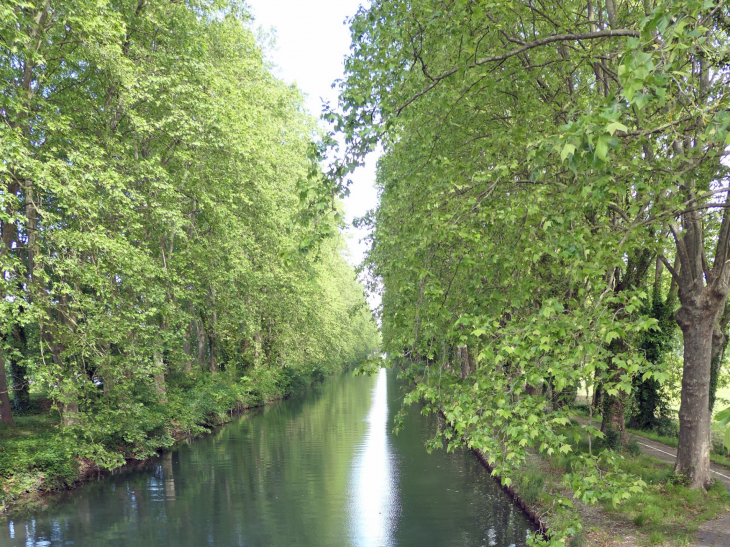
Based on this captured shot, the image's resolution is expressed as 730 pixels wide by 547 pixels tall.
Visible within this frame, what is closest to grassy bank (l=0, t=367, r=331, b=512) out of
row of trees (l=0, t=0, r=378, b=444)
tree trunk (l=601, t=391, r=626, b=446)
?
row of trees (l=0, t=0, r=378, b=444)

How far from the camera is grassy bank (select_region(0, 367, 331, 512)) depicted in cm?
1300

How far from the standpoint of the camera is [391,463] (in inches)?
728

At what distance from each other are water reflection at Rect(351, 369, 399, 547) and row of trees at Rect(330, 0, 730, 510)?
15.3 ft

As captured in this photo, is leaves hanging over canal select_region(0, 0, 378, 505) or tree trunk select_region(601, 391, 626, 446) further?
tree trunk select_region(601, 391, 626, 446)

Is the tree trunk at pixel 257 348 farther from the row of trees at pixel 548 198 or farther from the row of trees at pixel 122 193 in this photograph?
the row of trees at pixel 548 198

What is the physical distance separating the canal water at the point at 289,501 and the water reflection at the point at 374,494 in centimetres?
3

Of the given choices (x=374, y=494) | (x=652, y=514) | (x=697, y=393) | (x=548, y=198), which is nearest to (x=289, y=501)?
(x=374, y=494)

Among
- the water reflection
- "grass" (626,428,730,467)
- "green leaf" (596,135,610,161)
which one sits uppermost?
"green leaf" (596,135,610,161)

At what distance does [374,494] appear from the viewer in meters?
15.0

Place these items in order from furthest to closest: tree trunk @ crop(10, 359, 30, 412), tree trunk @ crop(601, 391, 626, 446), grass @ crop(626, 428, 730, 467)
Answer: tree trunk @ crop(10, 359, 30, 412) → grass @ crop(626, 428, 730, 467) → tree trunk @ crop(601, 391, 626, 446)

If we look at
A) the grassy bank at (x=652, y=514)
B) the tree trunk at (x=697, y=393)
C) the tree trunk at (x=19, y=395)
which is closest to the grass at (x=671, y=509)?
the grassy bank at (x=652, y=514)

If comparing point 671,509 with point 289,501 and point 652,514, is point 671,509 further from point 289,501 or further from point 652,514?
point 289,501

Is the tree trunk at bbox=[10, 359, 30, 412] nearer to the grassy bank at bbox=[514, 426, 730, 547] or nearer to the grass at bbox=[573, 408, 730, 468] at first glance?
the grassy bank at bbox=[514, 426, 730, 547]

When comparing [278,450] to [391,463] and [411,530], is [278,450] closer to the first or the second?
[391,463]
